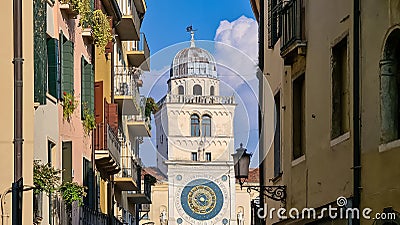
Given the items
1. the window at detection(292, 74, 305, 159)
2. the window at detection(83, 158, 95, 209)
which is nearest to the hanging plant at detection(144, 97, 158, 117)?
the window at detection(83, 158, 95, 209)

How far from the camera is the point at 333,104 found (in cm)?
1758

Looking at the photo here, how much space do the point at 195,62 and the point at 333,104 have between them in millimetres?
11931

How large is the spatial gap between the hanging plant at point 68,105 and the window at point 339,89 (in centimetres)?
666

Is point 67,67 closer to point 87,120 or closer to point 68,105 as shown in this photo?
point 68,105

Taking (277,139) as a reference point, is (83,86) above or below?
above

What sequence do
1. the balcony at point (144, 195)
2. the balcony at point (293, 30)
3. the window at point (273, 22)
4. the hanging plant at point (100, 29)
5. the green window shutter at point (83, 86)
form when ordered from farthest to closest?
the balcony at point (144, 195) → the hanging plant at point (100, 29) → the green window shutter at point (83, 86) → the window at point (273, 22) → the balcony at point (293, 30)

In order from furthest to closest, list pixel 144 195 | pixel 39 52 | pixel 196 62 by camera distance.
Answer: pixel 144 195
pixel 196 62
pixel 39 52

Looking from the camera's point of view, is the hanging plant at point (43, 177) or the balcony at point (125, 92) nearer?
the hanging plant at point (43, 177)

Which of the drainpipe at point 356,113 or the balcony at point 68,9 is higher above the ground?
the balcony at point 68,9

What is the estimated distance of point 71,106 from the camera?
23.0m

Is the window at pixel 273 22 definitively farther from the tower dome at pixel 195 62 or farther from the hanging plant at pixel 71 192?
the hanging plant at pixel 71 192

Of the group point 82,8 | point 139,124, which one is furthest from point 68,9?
point 139,124

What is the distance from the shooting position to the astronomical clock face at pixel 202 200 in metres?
93.4

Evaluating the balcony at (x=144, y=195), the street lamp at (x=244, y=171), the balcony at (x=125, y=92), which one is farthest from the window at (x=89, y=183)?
the balcony at (x=144, y=195)
